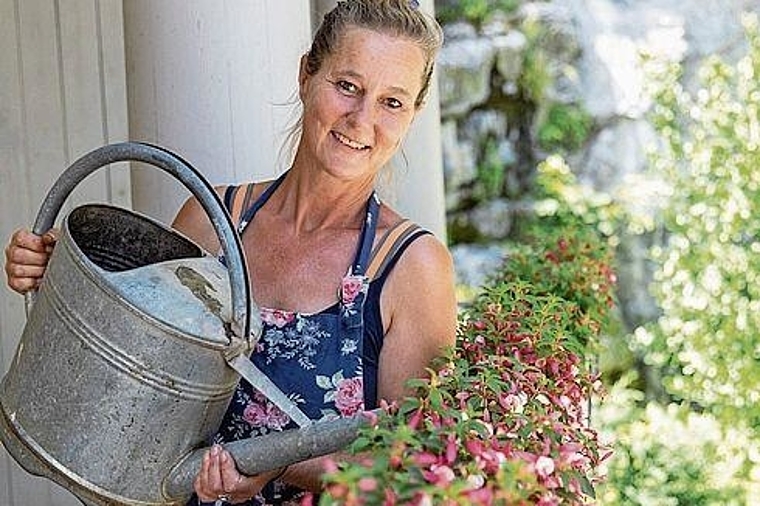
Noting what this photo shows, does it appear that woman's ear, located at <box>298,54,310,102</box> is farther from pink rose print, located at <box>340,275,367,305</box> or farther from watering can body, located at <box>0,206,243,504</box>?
watering can body, located at <box>0,206,243,504</box>

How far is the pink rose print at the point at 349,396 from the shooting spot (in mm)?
2148

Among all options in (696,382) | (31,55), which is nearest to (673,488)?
(696,382)

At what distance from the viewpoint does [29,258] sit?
2.06 meters

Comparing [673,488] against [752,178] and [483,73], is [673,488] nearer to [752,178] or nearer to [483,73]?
[752,178]

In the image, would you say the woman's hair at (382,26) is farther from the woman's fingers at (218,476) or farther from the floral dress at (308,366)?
the woman's fingers at (218,476)

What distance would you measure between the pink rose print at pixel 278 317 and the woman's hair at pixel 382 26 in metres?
0.35

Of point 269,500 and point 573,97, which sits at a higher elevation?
point 269,500

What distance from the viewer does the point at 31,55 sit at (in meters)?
3.59

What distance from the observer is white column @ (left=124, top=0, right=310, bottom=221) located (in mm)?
2615

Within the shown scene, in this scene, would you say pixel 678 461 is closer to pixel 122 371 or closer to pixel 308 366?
pixel 308 366

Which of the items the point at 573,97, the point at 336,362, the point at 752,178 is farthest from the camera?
the point at 573,97

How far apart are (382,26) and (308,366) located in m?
0.49

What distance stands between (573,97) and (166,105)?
5.45m

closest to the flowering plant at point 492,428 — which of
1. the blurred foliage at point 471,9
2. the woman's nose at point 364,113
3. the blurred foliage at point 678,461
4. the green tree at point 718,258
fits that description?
the woman's nose at point 364,113
